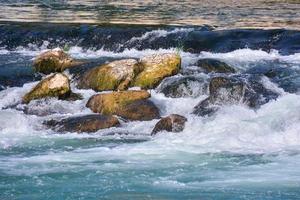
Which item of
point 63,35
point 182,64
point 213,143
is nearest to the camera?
point 213,143

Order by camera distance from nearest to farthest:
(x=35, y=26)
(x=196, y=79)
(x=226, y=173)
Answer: (x=226, y=173)
(x=196, y=79)
(x=35, y=26)

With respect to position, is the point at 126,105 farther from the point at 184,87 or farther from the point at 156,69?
the point at 156,69

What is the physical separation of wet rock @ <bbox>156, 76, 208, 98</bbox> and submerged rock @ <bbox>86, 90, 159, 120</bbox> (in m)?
0.72

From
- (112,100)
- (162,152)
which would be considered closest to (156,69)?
(112,100)

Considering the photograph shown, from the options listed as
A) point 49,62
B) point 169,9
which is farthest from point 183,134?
point 169,9

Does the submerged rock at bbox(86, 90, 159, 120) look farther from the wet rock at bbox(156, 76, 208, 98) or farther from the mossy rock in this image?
the wet rock at bbox(156, 76, 208, 98)

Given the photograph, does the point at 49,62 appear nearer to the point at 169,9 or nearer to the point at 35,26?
the point at 35,26

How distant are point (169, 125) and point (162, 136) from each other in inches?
14.2

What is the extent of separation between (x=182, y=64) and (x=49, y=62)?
12.2ft

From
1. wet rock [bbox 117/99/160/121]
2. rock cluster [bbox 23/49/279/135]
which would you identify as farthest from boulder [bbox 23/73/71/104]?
wet rock [bbox 117/99/160/121]

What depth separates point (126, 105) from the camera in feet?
48.2

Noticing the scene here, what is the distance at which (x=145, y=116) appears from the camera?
14.2 m

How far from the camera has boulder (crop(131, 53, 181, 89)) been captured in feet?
53.2

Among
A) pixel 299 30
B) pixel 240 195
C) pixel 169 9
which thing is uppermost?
pixel 240 195
